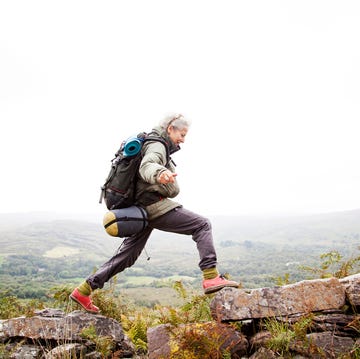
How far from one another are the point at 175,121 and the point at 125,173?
1.17 meters

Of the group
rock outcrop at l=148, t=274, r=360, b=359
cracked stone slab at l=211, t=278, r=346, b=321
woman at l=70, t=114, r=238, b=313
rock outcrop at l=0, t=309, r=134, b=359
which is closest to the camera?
rock outcrop at l=148, t=274, r=360, b=359

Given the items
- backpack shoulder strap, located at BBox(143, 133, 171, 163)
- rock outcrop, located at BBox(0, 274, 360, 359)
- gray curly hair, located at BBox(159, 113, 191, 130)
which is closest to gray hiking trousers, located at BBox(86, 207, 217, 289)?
rock outcrop, located at BBox(0, 274, 360, 359)

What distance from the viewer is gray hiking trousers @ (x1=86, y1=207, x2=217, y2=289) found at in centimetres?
518

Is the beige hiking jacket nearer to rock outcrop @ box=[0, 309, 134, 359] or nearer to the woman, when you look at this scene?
the woman

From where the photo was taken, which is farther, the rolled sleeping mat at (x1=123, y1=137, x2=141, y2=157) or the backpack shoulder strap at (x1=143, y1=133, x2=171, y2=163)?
the backpack shoulder strap at (x1=143, y1=133, x2=171, y2=163)

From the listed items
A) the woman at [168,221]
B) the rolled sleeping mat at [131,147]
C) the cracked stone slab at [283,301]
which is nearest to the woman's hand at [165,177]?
the woman at [168,221]

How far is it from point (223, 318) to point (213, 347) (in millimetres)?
669

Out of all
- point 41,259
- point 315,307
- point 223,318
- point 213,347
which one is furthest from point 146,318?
point 41,259

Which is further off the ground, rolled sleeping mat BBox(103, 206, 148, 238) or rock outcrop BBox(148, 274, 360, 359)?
rolled sleeping mat BBox(103, 206, 148, 238)

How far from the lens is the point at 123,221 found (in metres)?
5.02

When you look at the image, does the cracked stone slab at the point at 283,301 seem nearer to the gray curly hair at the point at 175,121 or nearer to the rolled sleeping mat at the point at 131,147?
the rolled sleeping mat at the point at 131,147

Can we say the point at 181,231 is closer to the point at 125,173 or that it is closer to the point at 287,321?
the point at 125,173

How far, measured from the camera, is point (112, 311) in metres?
6.30

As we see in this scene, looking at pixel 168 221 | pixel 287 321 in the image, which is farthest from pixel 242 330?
pixel 168 221
